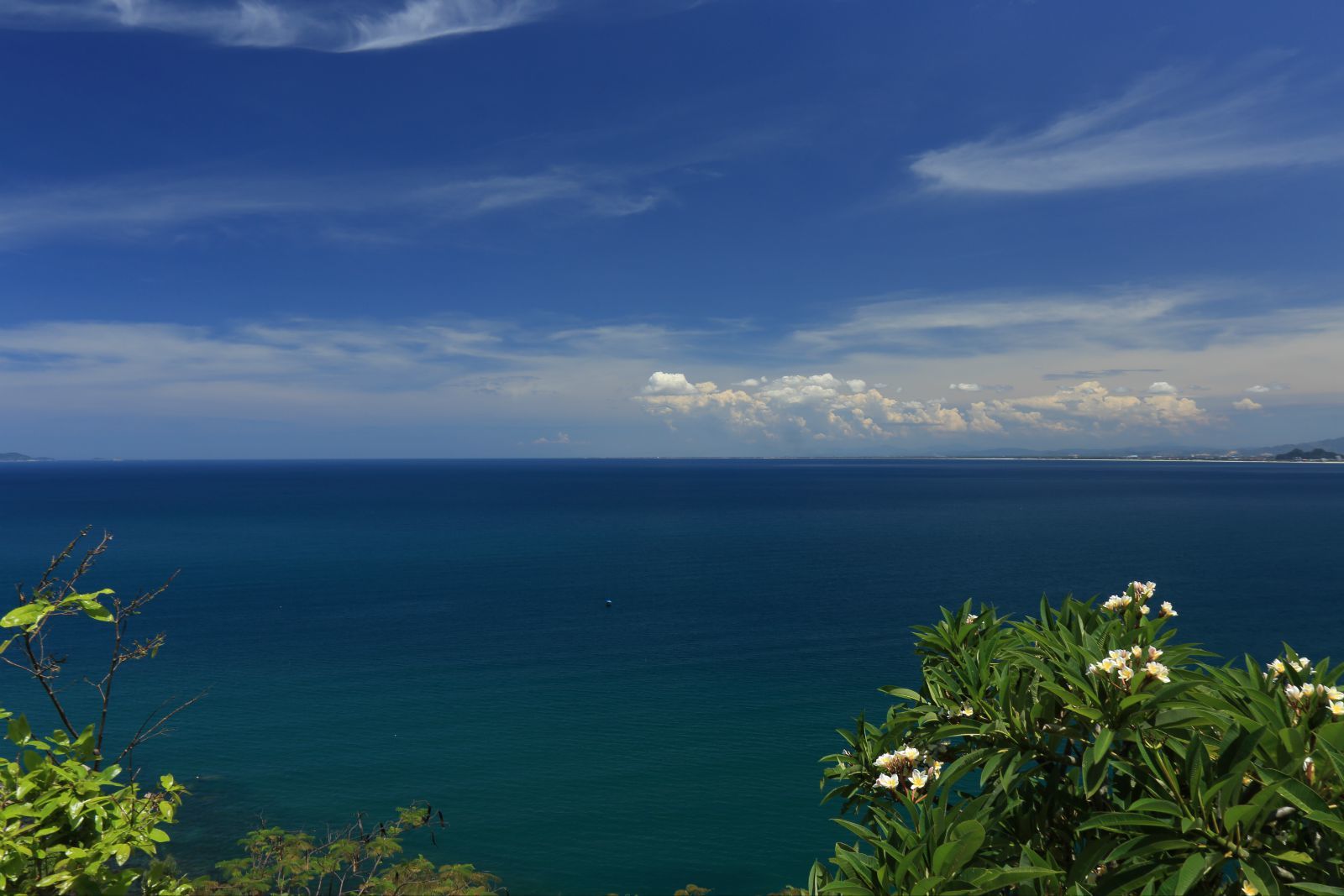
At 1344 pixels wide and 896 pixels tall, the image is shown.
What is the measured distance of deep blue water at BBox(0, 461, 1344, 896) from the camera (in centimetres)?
2861

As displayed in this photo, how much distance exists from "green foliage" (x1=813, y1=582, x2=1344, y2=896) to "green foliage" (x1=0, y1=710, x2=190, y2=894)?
4.78 meters

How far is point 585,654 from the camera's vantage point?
50.0 meters

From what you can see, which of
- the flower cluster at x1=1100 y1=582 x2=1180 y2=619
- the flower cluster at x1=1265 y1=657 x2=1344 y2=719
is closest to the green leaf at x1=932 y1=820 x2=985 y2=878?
the flower cluster at x1=1265 y1=657 x2=1344 y2=719

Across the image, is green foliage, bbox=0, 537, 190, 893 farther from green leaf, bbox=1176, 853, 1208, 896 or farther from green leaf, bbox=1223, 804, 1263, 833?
green leaf, bbox=1223, 804, 1263, 833

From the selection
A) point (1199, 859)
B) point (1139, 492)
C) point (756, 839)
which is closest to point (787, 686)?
point (756, 839)

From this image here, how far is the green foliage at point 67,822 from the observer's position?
431 centimetres

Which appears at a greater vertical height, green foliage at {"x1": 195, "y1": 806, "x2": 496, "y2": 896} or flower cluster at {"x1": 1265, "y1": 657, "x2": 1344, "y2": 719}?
flower cluster at {"x1": 1265, "y1": 657, "x2": 1344, "y2": 719}

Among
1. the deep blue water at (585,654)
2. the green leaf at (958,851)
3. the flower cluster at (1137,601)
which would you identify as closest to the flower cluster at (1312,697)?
the flower cluster at (1137,601)

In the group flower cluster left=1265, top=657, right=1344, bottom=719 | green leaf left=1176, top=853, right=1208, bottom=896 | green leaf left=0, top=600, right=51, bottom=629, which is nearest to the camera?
green leaf left=0, top=600, right=51, bottom=629

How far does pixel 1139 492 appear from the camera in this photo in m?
195

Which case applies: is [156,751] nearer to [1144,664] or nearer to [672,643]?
[672,643]

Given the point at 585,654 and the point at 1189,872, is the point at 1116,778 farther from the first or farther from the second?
the point at 585,654

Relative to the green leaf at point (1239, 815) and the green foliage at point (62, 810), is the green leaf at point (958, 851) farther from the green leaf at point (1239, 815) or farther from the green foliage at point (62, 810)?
the green foliage at point (62, 810)

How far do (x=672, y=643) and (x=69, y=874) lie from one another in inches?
1951
